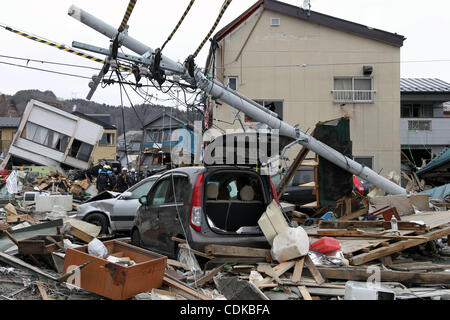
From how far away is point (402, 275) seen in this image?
5.20m

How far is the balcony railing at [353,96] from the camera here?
19.0 m

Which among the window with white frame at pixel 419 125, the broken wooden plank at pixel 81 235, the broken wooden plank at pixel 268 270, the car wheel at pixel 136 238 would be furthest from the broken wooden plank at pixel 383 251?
Result: the window with white frame at pixel 419 125

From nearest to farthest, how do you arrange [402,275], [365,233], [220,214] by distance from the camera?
[402,275], [220,214], [365,233]

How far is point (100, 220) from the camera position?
9.93 m

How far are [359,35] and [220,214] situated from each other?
1556 centimetres

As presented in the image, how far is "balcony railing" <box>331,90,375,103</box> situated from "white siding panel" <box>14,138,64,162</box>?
20.2m

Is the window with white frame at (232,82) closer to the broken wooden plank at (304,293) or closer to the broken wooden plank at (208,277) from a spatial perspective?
the broken wooden plank at (208,277)

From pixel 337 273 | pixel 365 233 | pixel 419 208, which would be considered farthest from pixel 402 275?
pixel 419 208

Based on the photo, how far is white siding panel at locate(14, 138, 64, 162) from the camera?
2870cm

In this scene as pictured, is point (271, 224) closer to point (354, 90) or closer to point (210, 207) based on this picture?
point (210, 207)

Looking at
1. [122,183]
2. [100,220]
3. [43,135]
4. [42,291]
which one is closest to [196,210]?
[42,291]

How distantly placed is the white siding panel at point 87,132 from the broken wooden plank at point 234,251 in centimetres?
2678

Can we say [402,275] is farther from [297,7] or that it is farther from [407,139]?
[407,139]

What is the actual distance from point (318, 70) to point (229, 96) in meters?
10.6
